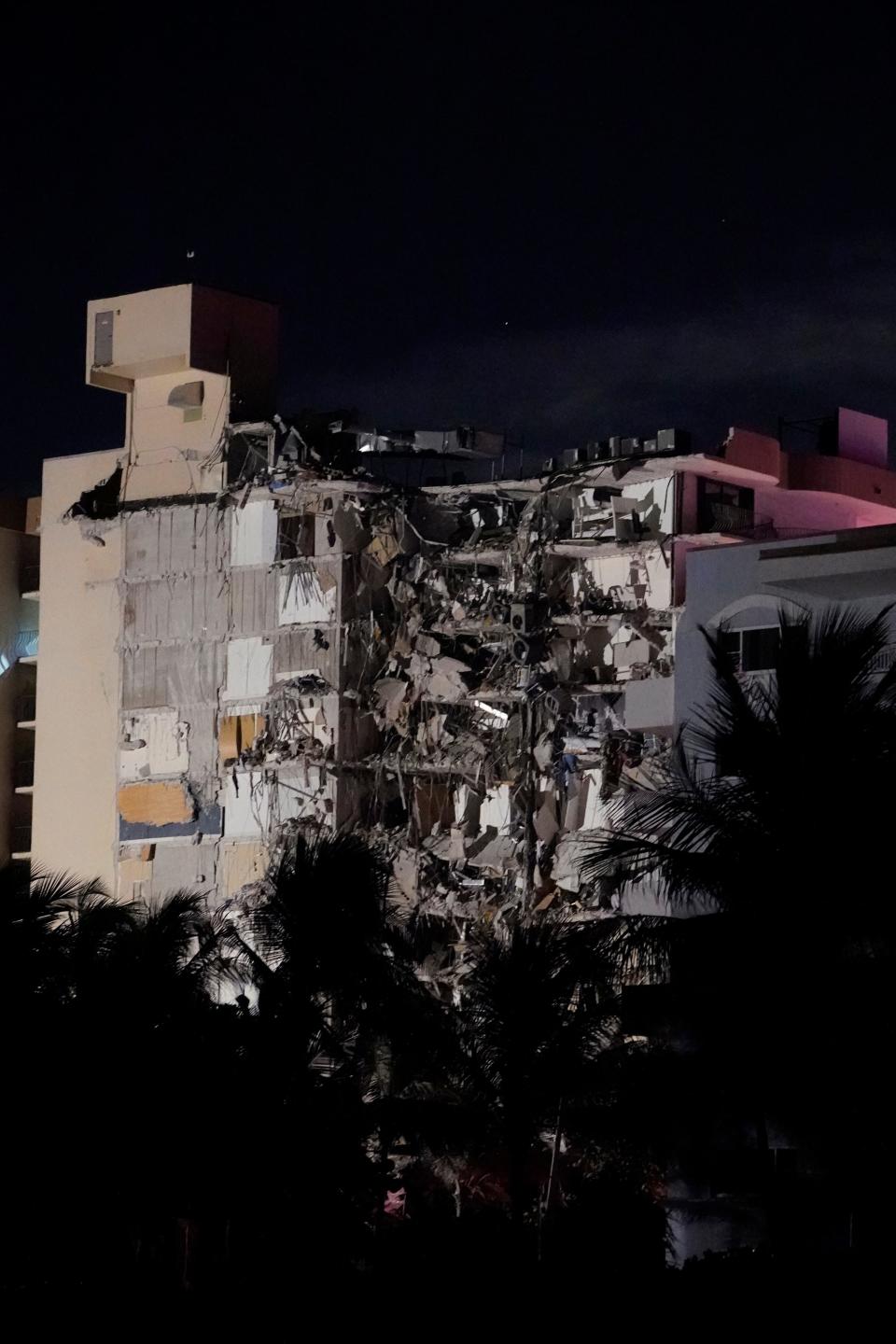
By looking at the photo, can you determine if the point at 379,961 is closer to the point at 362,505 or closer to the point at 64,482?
the point at 362,505

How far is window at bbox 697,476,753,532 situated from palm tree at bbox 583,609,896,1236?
85.5 ft

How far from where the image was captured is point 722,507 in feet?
180

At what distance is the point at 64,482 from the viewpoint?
64.8 metres

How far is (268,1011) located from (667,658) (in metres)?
21.3

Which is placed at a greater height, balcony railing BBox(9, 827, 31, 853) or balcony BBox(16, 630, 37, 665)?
balcony BBox(16, 630, 37, 665)

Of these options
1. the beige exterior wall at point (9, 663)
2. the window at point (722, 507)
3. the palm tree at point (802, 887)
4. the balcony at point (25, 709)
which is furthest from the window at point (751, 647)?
the balcony at point (25, 709)

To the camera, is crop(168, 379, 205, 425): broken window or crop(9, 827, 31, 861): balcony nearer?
crop(168, 379, 205, 425): broken window

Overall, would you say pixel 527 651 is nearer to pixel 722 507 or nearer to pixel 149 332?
pixel 722 507

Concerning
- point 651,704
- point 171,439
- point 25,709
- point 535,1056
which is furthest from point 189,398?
point 535,1056

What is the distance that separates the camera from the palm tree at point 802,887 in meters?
27.3

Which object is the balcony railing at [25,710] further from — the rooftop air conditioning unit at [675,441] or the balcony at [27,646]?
the rooftop air conditioning unit at [675,441]

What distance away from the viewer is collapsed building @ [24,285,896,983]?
2174 inches

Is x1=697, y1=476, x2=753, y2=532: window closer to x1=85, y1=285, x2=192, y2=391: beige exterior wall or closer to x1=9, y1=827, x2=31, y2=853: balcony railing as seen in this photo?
x1=85, y1=285, x2=192, y2=391: beige exterior wall

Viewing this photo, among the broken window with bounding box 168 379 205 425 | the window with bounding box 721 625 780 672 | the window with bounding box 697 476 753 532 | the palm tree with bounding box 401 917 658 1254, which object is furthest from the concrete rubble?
the palm tree with bounding box 401 917 658 1254
